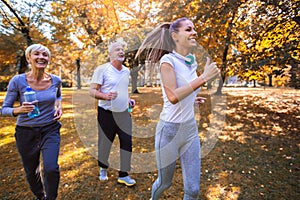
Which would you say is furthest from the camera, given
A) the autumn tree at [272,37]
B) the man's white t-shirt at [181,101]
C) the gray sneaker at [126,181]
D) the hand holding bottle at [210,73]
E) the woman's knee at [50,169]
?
the autumn tree at [272,37]

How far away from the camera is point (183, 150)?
1808 mm

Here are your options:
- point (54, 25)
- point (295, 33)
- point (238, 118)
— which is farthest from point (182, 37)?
point (54, 25)

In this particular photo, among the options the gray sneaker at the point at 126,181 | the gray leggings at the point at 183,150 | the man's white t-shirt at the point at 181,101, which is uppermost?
the man's white t-shirt at the point at 181,101

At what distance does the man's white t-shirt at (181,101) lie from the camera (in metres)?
1.65

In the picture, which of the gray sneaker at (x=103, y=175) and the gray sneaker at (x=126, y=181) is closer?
the gray sneaker at (x=126, y=181)

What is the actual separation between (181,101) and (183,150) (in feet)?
1.48

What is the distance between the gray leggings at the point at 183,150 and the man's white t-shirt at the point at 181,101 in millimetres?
53

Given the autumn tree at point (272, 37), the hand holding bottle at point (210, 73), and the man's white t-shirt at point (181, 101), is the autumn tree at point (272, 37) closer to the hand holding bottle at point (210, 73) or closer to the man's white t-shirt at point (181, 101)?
the man's white t-shirt at point (181, 101)

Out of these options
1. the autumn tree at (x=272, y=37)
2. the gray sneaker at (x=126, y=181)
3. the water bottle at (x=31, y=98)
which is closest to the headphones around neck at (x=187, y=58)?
the water bottle at (x=31, y=98)

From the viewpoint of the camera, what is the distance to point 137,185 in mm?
2918

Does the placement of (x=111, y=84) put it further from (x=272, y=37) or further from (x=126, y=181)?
(x=272, y=37)

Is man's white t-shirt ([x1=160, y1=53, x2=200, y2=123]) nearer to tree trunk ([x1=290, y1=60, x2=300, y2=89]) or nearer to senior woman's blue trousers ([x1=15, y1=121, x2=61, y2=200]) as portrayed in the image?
senior woman's blue trousers ([x1=15, y1=121, x2=61, y2=200])

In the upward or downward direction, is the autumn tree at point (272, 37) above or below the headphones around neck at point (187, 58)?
above

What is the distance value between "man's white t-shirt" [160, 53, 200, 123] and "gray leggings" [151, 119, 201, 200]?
5 cm
